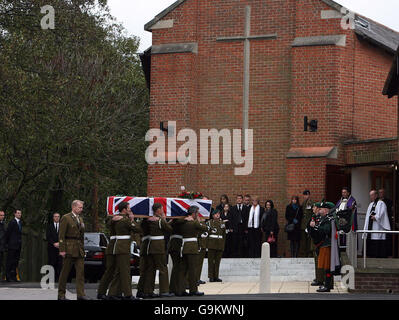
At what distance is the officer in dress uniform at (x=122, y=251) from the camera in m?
18.5

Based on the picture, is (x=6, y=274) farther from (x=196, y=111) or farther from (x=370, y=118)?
(x=370, y=118)

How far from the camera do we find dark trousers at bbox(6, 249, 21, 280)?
26.3m

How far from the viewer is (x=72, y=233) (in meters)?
18.6

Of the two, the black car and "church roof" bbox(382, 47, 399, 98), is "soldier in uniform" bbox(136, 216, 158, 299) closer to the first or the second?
the black car

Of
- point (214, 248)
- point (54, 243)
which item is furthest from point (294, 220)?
point (54, 243)

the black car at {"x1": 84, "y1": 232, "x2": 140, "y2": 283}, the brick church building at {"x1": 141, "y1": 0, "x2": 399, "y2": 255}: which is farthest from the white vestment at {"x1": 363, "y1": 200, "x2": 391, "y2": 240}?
the black car at {"x1": 84, "y1": 232, "x2": 140, "y2": 283}

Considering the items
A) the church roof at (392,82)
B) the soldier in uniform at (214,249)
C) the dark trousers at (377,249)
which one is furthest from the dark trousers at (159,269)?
the church roof at (392,82)

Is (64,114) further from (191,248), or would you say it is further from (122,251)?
(122,251)

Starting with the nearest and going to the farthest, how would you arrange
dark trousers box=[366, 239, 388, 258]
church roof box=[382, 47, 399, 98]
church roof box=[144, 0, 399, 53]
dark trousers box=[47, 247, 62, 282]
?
1. dark trousers box=[366, 239, 388, 258]
2. dark trousers box=[47, 247, 62, 282]
3. church roof box=[382, 47, 399, 98]
4. church roof box=[144, 0, 399, 53]

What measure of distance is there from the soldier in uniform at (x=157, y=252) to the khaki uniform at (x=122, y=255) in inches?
24.7

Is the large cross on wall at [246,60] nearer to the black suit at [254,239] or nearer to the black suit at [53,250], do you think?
the black suit at [254,239]

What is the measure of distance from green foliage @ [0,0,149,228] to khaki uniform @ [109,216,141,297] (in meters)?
9.71

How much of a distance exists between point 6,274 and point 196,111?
961 centimetres
